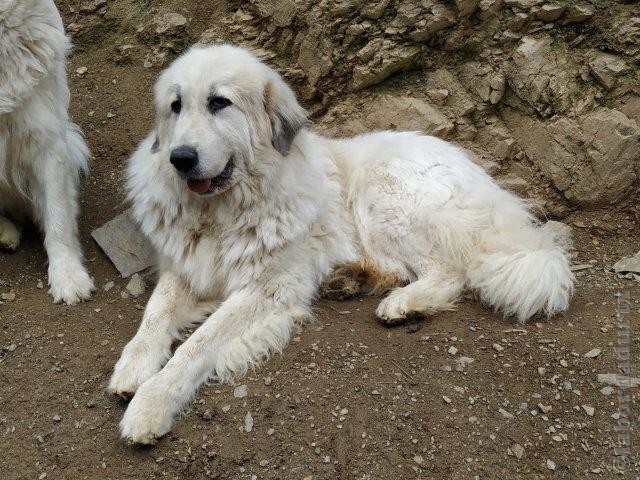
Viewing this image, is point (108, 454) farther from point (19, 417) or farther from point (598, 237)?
point (598, 237)

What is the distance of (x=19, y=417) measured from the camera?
Result: 3061 mm

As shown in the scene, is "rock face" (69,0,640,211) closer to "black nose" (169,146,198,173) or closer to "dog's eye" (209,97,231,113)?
"dog's eye" (209,97,231,113)

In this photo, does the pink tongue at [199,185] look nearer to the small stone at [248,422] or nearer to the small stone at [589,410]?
the small stone at [248,422]

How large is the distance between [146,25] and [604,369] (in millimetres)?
4865

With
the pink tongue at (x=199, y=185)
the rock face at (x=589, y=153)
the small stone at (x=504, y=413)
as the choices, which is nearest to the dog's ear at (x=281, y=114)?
the pink tongue at (x=199, y=185)

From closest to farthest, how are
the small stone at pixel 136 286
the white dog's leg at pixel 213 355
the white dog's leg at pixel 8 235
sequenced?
1. the white dog's leg at pixel 213 355
2. the small stone at pixel 136 286
3. the white dog's leg at pixel 8 235

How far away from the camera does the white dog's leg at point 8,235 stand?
4273mm

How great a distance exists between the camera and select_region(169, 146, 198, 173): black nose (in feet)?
10.4

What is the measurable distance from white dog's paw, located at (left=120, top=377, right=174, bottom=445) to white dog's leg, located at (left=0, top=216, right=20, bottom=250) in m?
1.92

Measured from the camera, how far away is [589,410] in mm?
2971

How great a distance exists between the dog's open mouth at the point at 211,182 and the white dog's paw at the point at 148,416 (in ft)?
3.44

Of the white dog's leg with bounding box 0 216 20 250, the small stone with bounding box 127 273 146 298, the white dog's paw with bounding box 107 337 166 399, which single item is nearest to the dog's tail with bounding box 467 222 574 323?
the white dog's paw with bounding box 107 337 166 399

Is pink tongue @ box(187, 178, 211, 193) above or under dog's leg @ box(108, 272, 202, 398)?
above

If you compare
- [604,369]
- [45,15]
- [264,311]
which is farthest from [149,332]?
[604,369]
